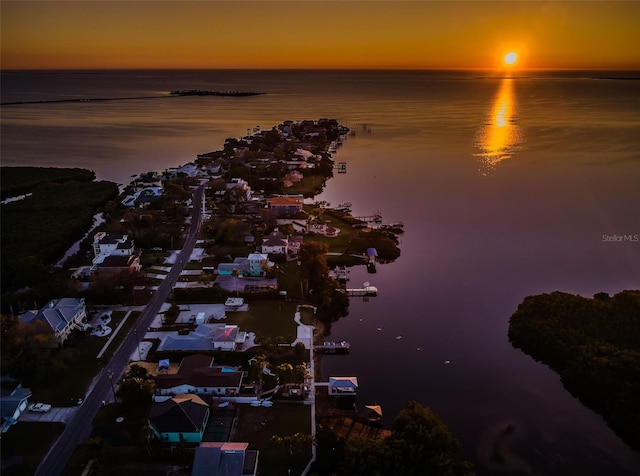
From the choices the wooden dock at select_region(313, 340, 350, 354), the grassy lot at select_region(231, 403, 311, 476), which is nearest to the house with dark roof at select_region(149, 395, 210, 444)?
the grassy lot at select_region(231, 403, 311, 476)

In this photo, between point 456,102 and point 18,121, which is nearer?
point 18,121

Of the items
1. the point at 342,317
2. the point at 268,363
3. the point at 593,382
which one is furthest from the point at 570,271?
the point at 268,363

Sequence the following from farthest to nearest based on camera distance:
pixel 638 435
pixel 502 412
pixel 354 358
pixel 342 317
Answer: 1. pixel 342 317
2. pixel 354 358
3. pixel 502 412
4. pixel 638 435

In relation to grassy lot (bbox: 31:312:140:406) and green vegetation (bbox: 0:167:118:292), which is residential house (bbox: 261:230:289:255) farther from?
green vegetation (bbox: 0:167:118:292)

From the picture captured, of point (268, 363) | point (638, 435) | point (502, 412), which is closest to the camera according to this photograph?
point (638, 435)

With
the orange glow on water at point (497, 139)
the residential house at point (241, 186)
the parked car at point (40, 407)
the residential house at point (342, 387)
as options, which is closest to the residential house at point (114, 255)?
the parked car at point (40, 407)

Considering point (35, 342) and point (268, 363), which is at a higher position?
point (35, 342)

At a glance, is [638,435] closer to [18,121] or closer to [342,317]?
[342,317]
